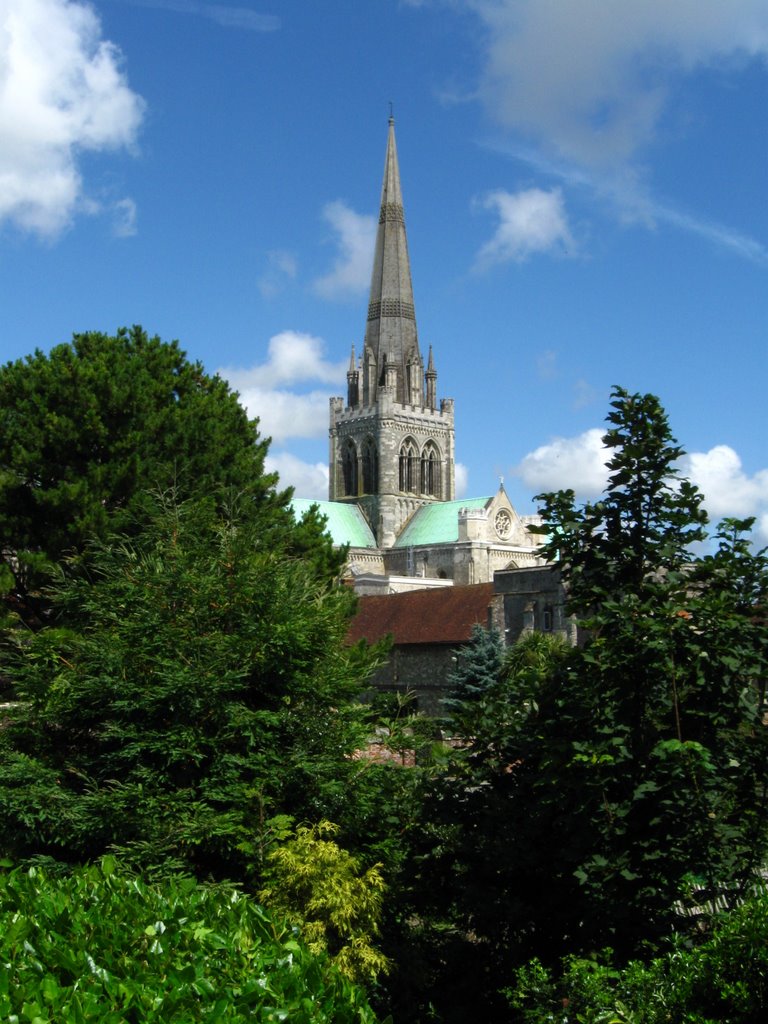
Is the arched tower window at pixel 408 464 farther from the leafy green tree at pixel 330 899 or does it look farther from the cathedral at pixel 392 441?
the leafy green tree at pixel 330 899

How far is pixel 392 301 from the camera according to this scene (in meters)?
102

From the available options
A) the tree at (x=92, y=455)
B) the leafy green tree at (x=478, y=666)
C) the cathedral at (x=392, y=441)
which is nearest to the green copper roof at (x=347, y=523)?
the cathedral at (x=392, y=441)

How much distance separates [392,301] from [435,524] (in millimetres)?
21566

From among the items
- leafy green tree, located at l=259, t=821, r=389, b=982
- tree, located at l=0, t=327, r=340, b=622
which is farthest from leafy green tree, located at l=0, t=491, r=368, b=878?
tree, located at l=0, t=327, r=340, b=622

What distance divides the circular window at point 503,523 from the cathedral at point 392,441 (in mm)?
103

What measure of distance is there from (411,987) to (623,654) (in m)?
4.90

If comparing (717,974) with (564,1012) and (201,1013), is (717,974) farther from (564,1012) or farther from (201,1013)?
(201,1013)

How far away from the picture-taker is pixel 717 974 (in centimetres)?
740

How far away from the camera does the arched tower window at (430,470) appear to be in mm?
101312

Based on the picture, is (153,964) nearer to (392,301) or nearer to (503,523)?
(503,523)

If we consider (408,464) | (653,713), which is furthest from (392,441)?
(653,713)

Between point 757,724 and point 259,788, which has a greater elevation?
point 757,724

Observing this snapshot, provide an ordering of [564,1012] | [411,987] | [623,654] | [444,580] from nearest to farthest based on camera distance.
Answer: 1. [564,1012]
2. [623,654]
3. [411,987]
4. [444,580]

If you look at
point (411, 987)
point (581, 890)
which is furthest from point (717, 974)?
point (411, 987)
